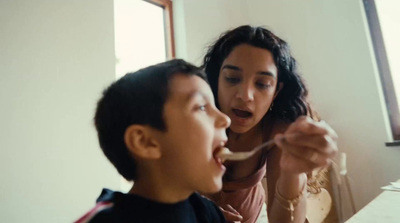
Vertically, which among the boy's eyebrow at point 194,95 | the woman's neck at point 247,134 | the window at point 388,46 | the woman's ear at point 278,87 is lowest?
the woman's neck at point 247,134

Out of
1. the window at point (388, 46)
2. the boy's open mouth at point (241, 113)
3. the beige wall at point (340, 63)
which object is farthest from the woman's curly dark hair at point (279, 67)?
the window at point (388, 46)

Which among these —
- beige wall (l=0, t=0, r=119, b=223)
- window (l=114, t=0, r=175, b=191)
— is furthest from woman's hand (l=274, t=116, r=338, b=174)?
window (l=114, t=0, r=175, b=191)

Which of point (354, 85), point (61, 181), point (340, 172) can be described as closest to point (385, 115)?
point (354, 85)

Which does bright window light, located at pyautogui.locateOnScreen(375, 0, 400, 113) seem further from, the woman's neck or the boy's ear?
the boy's ear

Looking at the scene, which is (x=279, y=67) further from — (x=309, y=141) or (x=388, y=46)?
(x=388, y=46)

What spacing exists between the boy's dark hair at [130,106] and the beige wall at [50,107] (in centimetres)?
80

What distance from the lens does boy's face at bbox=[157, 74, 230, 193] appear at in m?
0.49

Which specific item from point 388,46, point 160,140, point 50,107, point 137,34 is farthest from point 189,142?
point 388,46

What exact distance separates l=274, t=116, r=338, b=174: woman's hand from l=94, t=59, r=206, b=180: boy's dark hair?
220 mm

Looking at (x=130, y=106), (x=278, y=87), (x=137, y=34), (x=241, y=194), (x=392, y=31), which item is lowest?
(x=241, y=194)

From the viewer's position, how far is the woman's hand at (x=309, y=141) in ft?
1.54

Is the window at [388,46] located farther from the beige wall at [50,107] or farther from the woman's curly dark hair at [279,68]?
A: the beige wall at [50,107]

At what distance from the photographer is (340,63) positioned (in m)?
2.06

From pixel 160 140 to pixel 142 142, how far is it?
0.04 m
